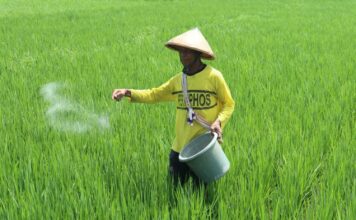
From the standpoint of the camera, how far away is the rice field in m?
1.62

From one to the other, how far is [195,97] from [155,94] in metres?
0.23

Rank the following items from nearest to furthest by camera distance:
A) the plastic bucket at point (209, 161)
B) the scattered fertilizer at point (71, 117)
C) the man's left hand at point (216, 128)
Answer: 1. the plastic bucket at point (209, 161)
2. the man's left hand at point (216, 128)
3. the scattered fertilizer at point (71, 117)

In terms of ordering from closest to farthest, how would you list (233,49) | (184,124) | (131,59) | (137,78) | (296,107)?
(184,124), (296,107), (137,78), (131,59), (233,49)

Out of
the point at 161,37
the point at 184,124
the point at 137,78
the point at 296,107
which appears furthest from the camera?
the point at 161,37

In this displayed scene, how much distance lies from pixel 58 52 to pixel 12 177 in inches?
177

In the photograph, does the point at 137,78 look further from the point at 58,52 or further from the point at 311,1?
the point at 311,1

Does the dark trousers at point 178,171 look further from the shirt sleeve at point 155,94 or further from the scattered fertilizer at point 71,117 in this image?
the scattered fertilizer at point 71,117

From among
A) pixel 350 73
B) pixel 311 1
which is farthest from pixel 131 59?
pixel 311 1

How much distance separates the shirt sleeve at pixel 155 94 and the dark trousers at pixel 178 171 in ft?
0.84

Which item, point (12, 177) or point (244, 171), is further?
point (244, 171)

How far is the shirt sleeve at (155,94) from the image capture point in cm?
194

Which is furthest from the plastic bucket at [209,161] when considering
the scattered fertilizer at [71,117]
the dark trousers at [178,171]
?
the scattered fertilizer at [71,117]

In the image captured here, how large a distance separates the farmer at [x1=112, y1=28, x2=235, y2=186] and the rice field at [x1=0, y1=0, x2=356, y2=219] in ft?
0.60

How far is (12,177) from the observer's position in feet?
6.08
